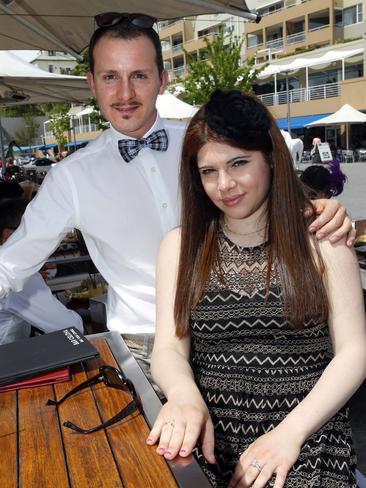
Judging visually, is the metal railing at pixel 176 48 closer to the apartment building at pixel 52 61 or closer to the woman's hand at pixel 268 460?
the apartment building at pixel 52 61

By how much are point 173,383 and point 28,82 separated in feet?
22.0

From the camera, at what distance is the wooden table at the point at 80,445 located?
1.21 meters

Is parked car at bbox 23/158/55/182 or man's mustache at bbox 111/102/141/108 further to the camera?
parked car at bbox 23/158/55/182

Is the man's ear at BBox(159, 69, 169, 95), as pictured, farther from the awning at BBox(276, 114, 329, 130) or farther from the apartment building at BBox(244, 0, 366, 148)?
the awning at BBox(276, 114, 329, 130)

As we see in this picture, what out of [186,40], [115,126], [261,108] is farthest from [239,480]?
[186,40]

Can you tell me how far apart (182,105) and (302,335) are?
39.5 ft

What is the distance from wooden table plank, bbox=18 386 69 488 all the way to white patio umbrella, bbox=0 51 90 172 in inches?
238

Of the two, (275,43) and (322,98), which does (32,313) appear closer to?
(322,98)

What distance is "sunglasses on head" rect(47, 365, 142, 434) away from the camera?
142 cm

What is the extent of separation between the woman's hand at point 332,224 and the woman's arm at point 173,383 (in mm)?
504

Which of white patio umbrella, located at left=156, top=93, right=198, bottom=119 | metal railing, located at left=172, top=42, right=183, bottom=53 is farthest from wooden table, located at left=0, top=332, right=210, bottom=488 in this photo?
metal railing, located at left=172, top=42, right=183, bottom=53

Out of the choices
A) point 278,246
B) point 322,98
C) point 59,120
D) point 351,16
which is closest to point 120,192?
point 278,246

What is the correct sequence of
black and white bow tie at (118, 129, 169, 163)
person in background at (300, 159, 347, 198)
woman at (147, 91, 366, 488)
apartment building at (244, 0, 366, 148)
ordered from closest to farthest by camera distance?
1. woman at (147, 91, 366, 488)
2. black and white bow tie at (118, 129, 169, 163)
3. person in background at (300, 159, 347, 198)
4. apartment building at (244, 0, 366, 148)

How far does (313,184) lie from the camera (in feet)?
14.6
